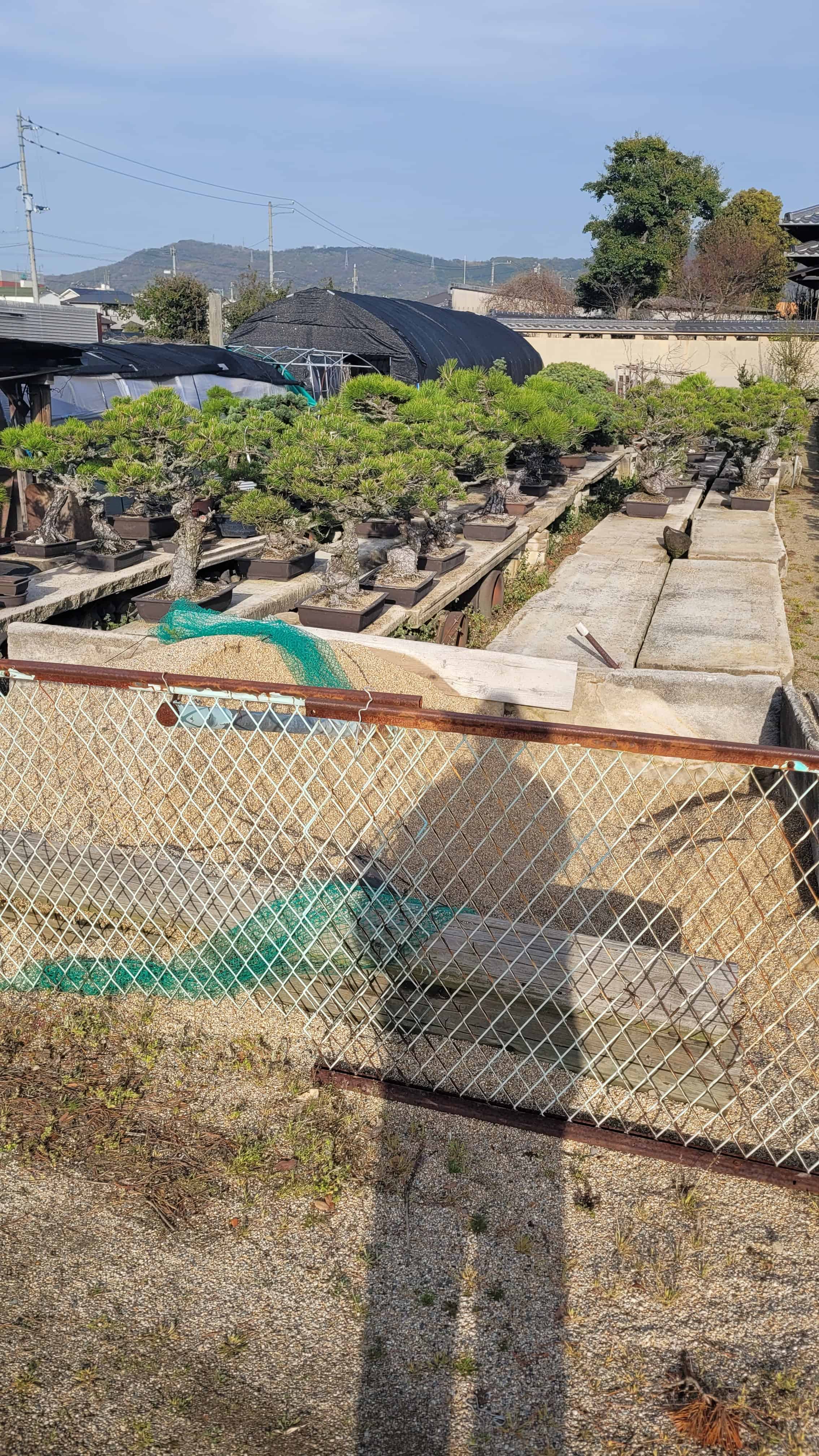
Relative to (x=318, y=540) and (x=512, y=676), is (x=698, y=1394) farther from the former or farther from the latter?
(x=318, y=540)

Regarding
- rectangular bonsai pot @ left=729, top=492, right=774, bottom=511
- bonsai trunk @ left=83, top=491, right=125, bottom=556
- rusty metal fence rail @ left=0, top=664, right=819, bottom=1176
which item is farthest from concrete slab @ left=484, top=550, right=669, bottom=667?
rectangular bonsai pot @ left=729, top=492, right=774, bottom=511

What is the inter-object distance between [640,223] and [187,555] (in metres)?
41.6

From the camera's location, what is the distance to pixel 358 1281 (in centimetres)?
278

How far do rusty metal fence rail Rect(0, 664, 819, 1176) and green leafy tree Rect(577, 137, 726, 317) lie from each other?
137 feet

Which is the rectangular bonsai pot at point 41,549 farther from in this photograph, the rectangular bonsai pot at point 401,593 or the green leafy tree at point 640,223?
the green leafy tree at point 640,223

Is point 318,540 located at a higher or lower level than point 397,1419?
higher

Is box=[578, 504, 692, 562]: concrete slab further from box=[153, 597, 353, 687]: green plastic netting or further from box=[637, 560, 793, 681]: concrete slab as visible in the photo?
box=[153, 597, 353, 687]: green plastic netting

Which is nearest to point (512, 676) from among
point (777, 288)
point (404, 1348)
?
point (404, 1348)

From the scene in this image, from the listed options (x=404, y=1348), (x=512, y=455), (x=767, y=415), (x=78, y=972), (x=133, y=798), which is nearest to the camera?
(x=404, y=1348)

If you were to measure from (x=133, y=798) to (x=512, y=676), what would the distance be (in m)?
2.66

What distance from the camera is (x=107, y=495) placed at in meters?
9.02

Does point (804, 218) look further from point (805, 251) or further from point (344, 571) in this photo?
point (344, 571)

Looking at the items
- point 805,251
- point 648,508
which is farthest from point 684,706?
point 805,251

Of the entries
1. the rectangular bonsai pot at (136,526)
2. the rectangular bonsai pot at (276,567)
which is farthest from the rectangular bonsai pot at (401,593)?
the rectangular bonsai pot at (136,526)
